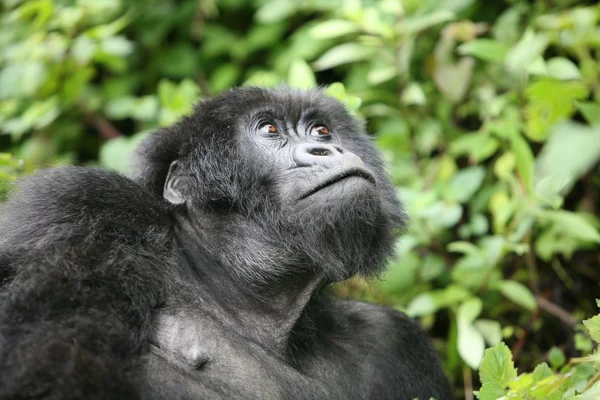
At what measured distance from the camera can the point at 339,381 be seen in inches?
136

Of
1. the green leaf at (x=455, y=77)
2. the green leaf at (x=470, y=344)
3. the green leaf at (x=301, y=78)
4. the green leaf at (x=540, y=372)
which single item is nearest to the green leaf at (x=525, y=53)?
the green leaf at (x=455, y=77)

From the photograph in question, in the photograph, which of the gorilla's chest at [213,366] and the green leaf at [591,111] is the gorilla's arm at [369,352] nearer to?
the gorilla's chest at [213,366]

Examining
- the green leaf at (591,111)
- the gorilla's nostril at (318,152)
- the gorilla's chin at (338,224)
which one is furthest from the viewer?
the green leaf at (591,111)

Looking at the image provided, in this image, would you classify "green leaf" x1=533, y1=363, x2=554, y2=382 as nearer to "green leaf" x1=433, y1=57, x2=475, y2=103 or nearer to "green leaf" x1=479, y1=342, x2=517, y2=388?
"green leaf" x1=479, y1=342, x2=517, y2=388

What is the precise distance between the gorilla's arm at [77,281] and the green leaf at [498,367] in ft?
4.23

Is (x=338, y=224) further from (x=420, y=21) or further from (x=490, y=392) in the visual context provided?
(x=420, y=21)

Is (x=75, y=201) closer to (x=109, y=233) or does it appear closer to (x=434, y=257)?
(x=109, y=233)

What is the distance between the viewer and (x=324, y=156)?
11.4 feet

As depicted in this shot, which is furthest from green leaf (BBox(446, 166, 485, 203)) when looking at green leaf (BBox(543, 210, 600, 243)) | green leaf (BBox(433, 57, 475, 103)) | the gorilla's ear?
the gorilla's ear

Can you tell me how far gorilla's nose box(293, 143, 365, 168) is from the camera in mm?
3424

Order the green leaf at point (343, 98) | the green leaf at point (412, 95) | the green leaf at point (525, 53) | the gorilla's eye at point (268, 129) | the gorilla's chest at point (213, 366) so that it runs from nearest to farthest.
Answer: the gorilla's chest at point (213, 366) → the gorilla's eye at point (268, 129) → the green leaf at point (343, 98) → the green leaf at point (525, 53) → the green leaf at point (412, 95)

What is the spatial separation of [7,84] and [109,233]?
3.21 m

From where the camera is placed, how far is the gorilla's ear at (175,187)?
3.59 meters

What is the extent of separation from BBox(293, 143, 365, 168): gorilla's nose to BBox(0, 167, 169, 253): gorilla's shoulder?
709 mm
